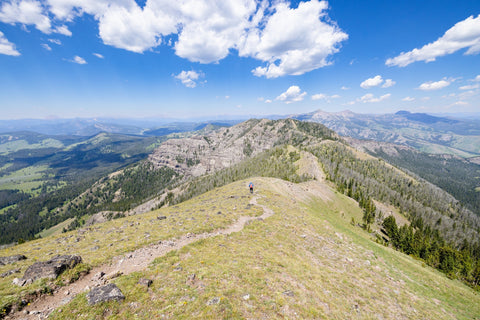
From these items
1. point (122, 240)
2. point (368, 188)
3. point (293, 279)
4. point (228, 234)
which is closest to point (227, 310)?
point (293, 279)

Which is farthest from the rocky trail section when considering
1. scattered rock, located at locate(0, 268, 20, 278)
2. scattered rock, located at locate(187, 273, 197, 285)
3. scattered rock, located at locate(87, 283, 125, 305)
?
scattered rock, located at locate(0, 268, 20, 278)

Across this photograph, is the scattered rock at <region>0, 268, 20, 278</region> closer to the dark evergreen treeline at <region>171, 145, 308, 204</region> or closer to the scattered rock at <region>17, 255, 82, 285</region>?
the scattered rock at <region>17, 255, 82, 285</region>

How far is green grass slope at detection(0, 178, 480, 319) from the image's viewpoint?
468 inches

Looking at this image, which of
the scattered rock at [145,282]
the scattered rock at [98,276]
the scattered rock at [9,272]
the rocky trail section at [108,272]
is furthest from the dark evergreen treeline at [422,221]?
the scattered rock at [9,272]

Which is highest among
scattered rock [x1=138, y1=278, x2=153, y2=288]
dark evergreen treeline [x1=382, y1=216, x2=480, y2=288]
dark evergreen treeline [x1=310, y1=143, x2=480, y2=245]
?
scattered rock [x1=138, y1=278, x2=153, y2=288]

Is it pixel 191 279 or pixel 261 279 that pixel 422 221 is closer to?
pixel 261 279

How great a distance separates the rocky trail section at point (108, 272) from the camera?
1107 cm

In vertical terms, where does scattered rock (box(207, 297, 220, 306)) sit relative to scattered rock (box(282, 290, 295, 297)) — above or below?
above

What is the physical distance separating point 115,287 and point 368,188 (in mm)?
171231

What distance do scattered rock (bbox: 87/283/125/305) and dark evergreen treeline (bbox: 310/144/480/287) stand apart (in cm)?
6550

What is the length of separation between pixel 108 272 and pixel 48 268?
4258 millimetres

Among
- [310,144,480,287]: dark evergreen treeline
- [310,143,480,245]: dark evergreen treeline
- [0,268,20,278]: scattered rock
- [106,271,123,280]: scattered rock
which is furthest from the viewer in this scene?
[310,143,480,245]: dark evergreen treeline

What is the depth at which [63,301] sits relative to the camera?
11.6 m

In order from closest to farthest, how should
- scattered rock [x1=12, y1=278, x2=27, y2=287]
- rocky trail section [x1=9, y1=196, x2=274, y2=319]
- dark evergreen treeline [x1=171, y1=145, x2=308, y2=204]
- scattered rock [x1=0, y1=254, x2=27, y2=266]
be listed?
1. rocky trail section [x1=9, y1=196, x2=274, y2=319]
2. scattered rock [x1=12, y1=278, x2=27, y2=287]
3. scattered rock [x1=0, y1=254, x2=27, y2=266]
4. dark evergreen treeline [x1=171, y1=145, x2=308, y2=204]
